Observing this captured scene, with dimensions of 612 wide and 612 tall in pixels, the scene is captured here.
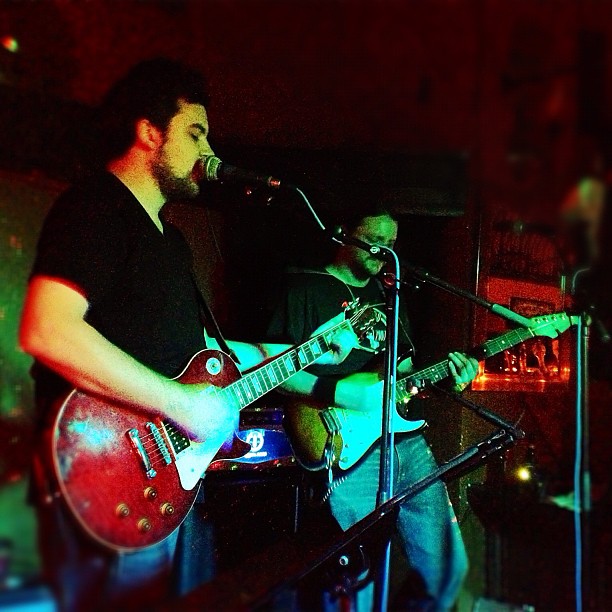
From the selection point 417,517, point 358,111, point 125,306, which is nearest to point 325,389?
point 417,517

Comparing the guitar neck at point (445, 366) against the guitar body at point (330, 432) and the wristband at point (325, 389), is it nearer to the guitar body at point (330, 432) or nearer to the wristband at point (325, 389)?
the guitar body at point (330, 432)

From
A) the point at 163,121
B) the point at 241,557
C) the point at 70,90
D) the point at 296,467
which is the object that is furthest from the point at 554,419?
the point at 70,90

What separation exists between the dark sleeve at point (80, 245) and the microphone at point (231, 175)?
303 mm

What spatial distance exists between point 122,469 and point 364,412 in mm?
1007

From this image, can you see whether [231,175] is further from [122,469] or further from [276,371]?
[122,469]

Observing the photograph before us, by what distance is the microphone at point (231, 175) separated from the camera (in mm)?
1583

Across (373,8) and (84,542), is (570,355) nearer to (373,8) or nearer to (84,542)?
(373,8)

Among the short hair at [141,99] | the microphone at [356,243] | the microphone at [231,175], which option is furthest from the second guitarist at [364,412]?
the short hair at [141,99]

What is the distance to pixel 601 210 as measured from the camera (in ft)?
4.84

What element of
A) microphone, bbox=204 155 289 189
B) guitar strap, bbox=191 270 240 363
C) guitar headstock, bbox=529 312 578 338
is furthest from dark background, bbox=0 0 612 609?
guitar strap, bbox=191 270 240 363

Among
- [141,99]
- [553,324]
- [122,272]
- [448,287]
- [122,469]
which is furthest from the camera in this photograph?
[553,324]

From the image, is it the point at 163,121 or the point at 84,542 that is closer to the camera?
the point at 84,542

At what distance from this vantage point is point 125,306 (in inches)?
62.2

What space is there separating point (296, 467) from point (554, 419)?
1.00m
